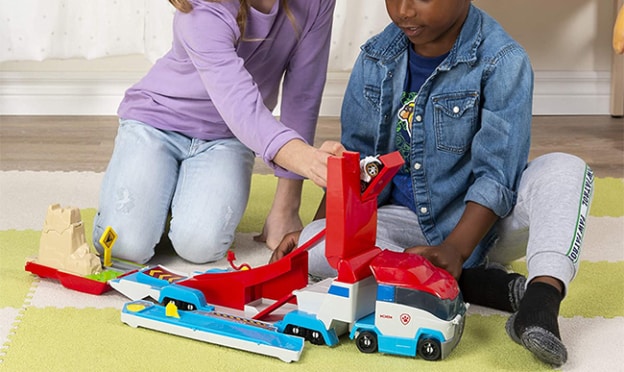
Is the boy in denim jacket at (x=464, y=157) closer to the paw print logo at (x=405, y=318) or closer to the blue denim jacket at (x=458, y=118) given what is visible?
the blue denim jacket at (x=458, y=118)

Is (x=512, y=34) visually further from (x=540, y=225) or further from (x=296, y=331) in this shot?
(x=296, y=331)

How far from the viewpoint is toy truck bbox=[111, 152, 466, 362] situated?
0.96 m

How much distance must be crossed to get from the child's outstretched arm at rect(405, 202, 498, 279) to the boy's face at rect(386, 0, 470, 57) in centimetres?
22

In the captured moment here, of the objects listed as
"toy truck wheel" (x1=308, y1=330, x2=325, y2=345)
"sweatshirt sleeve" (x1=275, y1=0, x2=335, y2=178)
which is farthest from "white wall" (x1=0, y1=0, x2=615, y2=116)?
"toy truck wheel" (x1=308, y1=330, x2=325, y2=345)

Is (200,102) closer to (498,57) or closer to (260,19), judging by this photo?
(260,19)

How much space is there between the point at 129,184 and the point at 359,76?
0.38m

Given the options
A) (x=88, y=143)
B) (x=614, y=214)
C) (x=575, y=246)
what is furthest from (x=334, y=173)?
(x=88, y=143)

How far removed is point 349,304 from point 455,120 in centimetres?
34

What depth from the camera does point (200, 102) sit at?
4.55 feet

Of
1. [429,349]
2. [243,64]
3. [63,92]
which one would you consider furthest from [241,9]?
[63,92]

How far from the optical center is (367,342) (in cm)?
100

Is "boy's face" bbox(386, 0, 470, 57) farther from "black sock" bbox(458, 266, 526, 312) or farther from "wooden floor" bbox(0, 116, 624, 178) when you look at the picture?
"wooden floor" bbox(0, 116, 624, 178)

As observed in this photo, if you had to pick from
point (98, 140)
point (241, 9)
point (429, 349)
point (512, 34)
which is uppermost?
point (241, 9)

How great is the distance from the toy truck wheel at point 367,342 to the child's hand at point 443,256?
130mm
